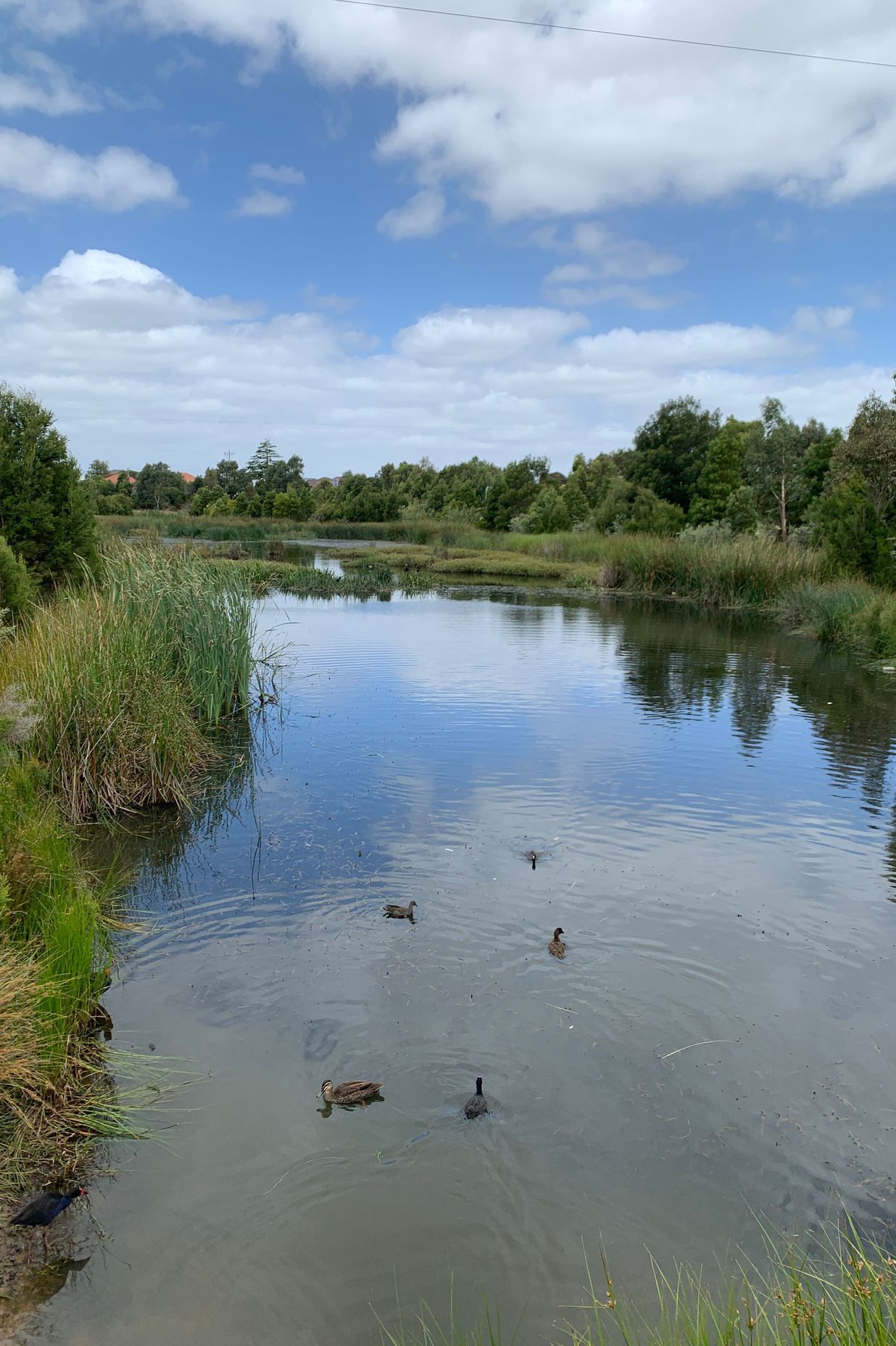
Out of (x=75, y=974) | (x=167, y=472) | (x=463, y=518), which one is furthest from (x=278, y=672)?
(x=167, y=472)

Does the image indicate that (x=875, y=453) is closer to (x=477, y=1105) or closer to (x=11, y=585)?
(x=11, y=585)

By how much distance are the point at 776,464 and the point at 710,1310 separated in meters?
38.2

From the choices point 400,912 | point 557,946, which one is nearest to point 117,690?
point 400,912

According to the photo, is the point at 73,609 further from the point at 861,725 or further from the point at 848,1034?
the point at 861,725

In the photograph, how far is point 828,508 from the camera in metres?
23.6

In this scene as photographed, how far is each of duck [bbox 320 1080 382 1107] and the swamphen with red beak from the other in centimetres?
110

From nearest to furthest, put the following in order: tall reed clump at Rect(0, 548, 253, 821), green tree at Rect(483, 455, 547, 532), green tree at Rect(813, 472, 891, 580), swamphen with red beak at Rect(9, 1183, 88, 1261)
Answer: swamphen with red beak at Rect(9, 1183, 88, 1261) → tall reed clump at Rect(0, 548, 253, 821) → green tree at Rect(813, 472, 891, 580) → green tree at Rect(483, 455, 547, 532)

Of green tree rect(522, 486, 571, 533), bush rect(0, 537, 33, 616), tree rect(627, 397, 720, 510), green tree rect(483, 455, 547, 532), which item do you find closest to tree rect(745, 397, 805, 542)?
tree rect(627, 397, 720, 510)

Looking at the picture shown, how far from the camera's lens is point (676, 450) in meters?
46.6

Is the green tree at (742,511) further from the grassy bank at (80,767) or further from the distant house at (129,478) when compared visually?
the distant house at (129,478)

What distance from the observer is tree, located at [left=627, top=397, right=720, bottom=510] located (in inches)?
1816

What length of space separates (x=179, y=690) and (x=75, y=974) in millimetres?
4790

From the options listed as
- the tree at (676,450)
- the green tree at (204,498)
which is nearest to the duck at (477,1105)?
the tree at (676,450)

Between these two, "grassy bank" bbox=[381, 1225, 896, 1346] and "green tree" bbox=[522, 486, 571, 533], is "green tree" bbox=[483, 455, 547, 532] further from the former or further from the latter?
"grassy bank" bbox=[381, 1225, 896, 1346]
